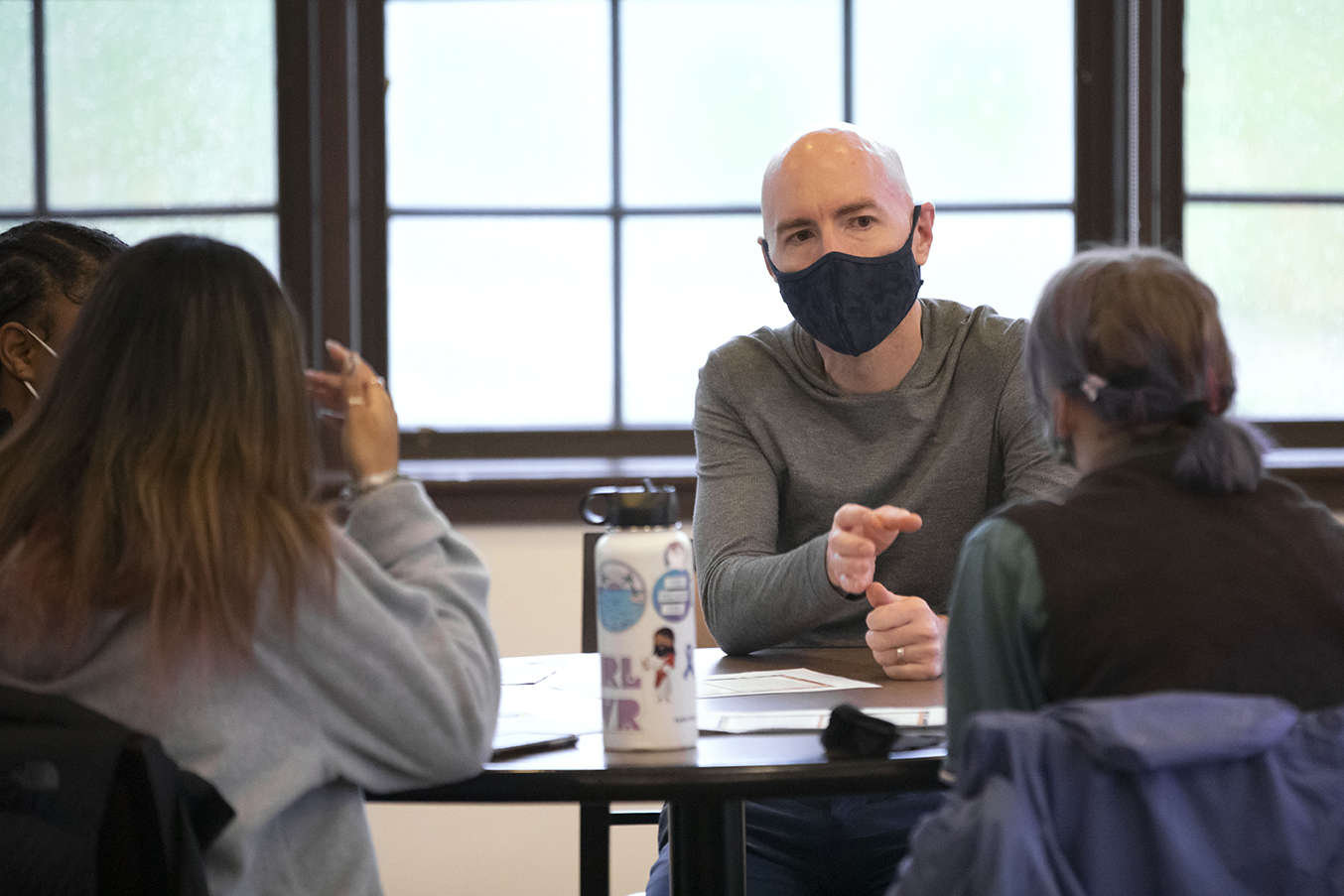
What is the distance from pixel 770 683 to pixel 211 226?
208 centimetres

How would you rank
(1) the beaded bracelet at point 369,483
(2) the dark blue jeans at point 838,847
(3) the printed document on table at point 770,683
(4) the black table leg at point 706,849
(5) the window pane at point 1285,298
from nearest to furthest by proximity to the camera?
(1) the beaded bracelet at point 369,483 < (4) the black table leg at point 706,849 < (3) the printed document on table at point 770,683 < (2) the dark blue jeans at point 838,847 < (5) the window pane at point 1285,298

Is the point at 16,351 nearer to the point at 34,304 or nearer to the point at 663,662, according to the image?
the point at 34,304

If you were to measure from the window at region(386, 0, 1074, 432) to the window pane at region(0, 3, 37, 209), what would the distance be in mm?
837

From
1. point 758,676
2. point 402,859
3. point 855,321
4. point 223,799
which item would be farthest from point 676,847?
point 402,859

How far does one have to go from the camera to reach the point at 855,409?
190cm

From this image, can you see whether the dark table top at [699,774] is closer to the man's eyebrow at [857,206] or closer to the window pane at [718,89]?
the man's eyebrow at [857,206]

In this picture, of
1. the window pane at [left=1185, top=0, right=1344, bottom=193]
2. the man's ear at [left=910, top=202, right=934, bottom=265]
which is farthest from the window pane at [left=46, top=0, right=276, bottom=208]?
the window pane at [left=1185, top=0, right=1344, bottom=193]

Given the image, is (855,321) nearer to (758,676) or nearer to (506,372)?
(758,676)

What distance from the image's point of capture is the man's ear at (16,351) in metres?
1.62

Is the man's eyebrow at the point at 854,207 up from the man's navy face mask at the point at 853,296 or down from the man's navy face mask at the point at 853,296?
up

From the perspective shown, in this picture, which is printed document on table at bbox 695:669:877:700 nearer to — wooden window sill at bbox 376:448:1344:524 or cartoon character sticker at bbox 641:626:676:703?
cartoon character sticker at bbox 641:626:676:703

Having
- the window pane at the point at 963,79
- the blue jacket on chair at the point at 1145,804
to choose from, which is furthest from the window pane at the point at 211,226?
the blue jacket on chair at the point at 1145,804

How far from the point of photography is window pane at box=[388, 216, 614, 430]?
2998 millimetres

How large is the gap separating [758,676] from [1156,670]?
0.64m
